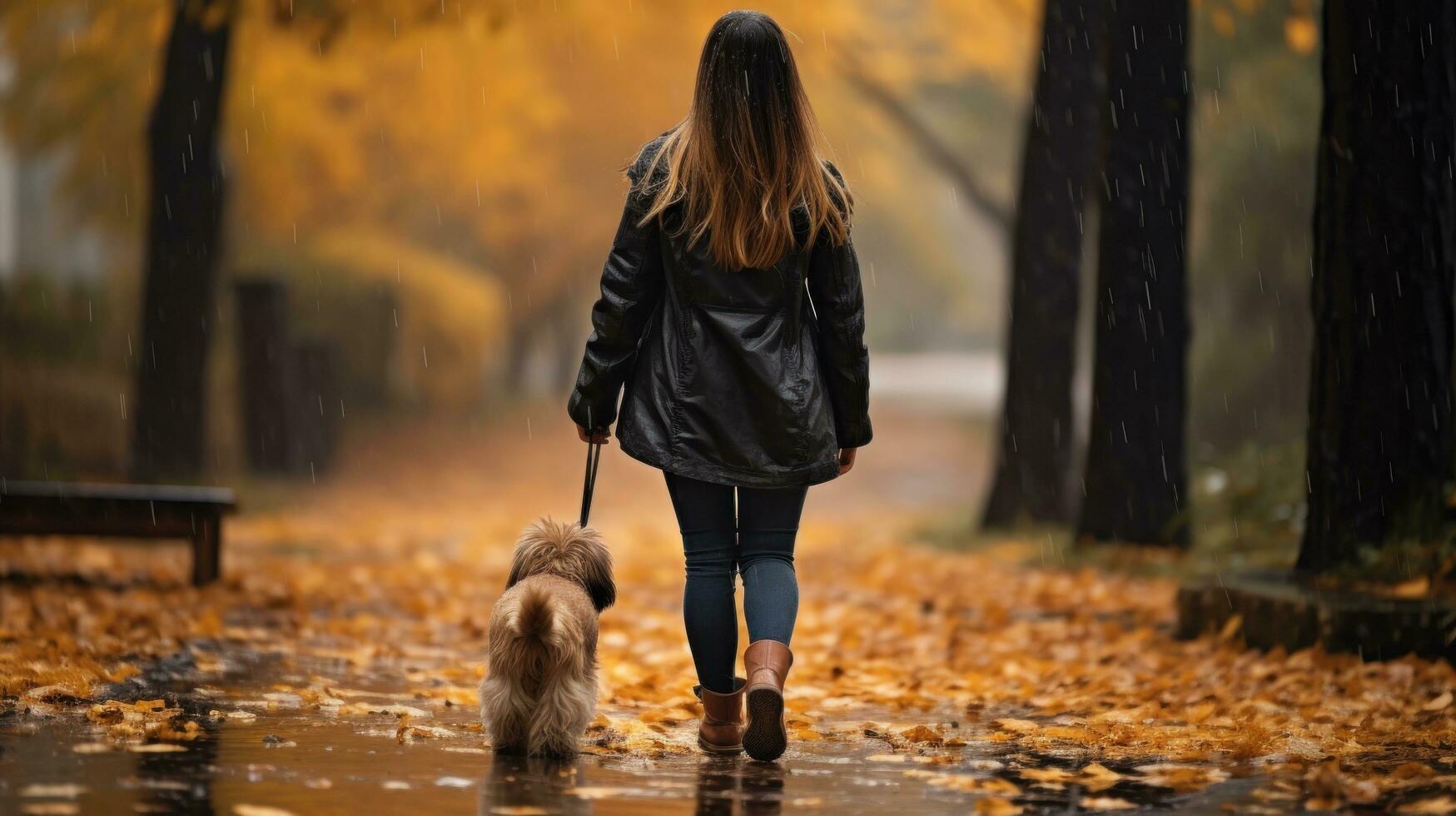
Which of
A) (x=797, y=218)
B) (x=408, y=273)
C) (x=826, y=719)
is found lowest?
(x=826, y=719)

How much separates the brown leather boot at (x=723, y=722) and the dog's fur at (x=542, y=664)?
37cm

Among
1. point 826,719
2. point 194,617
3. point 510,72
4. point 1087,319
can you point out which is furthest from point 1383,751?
point 1087,319

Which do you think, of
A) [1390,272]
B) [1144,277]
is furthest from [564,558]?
[1144,277]

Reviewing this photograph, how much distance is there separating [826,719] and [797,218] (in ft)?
6.28

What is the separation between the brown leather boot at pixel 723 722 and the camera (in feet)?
15.8

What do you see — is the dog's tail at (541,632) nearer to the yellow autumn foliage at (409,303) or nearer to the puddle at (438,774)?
the puddle at (438,774)

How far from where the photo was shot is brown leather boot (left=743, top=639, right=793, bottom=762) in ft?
14.7

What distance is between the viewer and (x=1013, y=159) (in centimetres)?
2959

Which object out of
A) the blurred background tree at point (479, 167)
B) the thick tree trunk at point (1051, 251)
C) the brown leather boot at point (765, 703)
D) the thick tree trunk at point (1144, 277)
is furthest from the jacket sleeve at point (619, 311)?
the thick tree trunk at point (1051, 251)

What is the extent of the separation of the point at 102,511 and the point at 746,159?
5409 mm

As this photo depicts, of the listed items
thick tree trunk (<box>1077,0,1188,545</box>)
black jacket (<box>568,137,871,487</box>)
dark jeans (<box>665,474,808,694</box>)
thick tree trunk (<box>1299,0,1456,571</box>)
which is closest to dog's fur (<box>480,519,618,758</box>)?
dark jeans (<box>665,474,808,694</box>)

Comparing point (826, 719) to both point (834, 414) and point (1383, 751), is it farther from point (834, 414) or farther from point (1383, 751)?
point (1383, 751)

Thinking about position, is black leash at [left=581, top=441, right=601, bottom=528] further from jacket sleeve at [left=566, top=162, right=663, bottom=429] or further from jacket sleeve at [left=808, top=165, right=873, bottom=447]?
jacket sleeve at [left=808, top=165, right=873, bottom=447]

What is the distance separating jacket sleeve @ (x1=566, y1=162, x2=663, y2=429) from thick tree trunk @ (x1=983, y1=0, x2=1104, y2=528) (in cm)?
833
